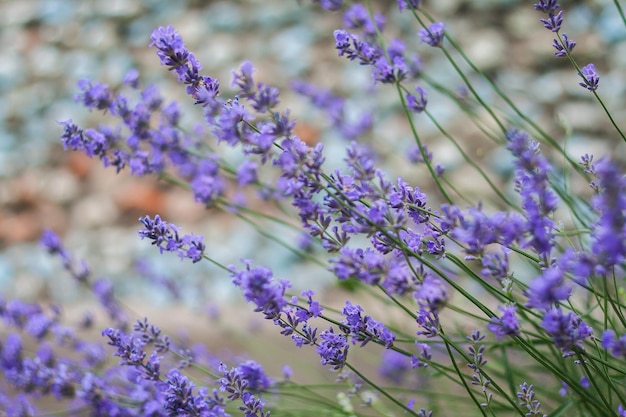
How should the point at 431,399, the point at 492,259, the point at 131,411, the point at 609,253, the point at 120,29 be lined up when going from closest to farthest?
1. the point at 609,253
2. the point at 492,259
3. the point at 131,411
4. the point at 431,399
5. the point at 120,29

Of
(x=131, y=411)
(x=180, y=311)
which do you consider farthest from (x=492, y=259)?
(x=180, y=311)

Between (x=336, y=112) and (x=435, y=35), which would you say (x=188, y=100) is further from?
(x=435, y=35)

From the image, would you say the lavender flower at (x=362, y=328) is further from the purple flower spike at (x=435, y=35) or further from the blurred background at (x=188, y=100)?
the blurred background at (x=188, y=100)

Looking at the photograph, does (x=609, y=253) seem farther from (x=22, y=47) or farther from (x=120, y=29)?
(x=22, y=47)

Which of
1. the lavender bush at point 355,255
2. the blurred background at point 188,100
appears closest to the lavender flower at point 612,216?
the lavender bush at point 355,255

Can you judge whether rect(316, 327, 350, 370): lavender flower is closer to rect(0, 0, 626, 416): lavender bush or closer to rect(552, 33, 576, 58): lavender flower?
rect(0, 0, 626, 416): lavender bush

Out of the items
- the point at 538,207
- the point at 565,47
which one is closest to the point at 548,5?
the point at 565,47

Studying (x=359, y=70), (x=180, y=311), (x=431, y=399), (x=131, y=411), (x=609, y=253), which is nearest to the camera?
(x=609, y=253)

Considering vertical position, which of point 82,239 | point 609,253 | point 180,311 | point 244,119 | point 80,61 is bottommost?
point 609,253

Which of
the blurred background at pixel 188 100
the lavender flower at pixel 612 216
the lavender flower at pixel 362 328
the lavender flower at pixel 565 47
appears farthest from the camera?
the blurred background at pixel 188 100
